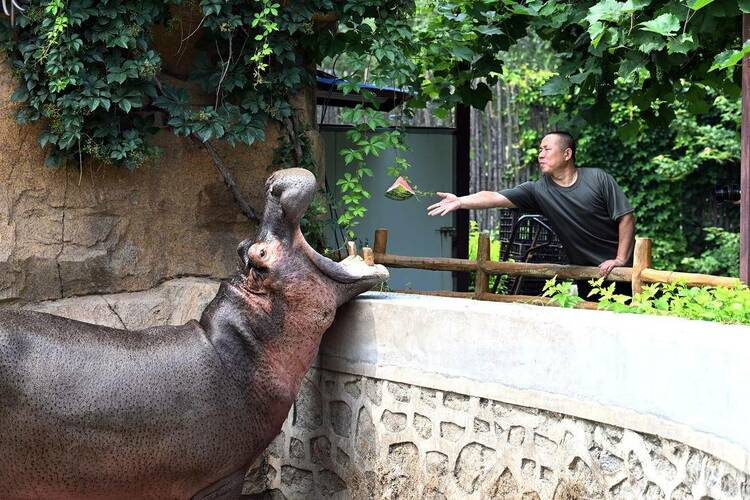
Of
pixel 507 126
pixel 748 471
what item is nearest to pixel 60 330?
pixel 748 471

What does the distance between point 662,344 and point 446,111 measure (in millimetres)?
3547

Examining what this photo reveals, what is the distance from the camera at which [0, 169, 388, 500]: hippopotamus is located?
3.38 metres

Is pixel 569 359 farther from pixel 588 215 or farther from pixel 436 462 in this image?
pixel 588 215

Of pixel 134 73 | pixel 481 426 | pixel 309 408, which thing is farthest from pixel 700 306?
pixel 134 73

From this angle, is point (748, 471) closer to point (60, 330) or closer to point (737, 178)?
point (60, 330)

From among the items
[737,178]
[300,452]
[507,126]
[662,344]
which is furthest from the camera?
[507,126]

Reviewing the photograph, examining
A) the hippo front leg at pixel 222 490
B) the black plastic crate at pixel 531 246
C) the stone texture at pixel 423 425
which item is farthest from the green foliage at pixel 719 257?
the hippo front leg at pixel 222 490

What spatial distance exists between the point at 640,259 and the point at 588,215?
0.81 metres

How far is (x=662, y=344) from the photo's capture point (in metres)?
2.82

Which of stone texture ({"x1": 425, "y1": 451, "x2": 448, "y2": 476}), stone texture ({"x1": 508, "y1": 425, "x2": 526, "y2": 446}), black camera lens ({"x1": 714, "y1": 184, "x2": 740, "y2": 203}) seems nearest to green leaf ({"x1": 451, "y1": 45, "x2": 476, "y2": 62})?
black camera lens ({"x1": 714, "y1": 184, "x2": 740, "y2": 203})

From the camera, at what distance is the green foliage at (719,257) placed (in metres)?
12.2

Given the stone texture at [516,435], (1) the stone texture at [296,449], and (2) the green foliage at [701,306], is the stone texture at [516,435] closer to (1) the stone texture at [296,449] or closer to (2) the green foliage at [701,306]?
(2) the green foliage at [701,306]

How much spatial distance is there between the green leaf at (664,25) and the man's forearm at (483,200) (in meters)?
1.87

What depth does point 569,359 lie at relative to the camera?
10.3ft
